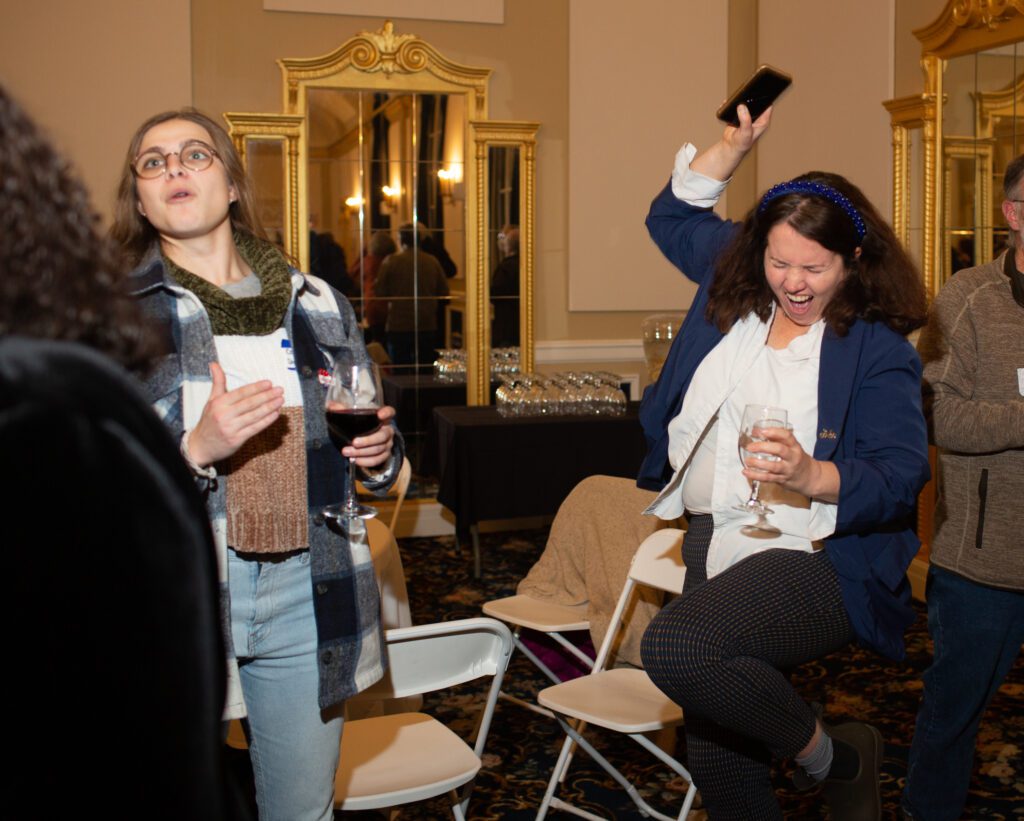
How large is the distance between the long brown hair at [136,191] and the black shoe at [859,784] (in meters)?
1.73

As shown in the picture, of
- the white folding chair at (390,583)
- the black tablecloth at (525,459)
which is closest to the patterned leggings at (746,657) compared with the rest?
the white folding chair at (390,583)

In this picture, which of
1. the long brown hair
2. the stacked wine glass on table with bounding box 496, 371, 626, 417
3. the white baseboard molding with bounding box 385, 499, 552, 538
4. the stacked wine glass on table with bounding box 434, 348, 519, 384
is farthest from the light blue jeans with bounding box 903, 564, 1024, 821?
the stacked wine glass on table with bounding box 434, 348, 519, 384

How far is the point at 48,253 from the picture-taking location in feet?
2.51

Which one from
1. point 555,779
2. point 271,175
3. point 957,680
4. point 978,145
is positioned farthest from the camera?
point 271,175

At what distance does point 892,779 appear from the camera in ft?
11.6

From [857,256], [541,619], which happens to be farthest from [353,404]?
[541,619]

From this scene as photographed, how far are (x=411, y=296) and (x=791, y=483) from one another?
5453 millimetres

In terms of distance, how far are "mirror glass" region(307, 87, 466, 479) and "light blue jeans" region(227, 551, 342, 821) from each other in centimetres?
532

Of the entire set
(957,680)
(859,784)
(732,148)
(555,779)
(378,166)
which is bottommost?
(555,779)

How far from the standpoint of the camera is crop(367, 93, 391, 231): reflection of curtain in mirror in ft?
23.7

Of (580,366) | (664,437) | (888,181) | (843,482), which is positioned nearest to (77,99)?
(580,366)

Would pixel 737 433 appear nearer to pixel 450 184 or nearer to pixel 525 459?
pixel 525 459

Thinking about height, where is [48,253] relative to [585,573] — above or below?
above

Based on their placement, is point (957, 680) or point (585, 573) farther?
point (585, 573)
